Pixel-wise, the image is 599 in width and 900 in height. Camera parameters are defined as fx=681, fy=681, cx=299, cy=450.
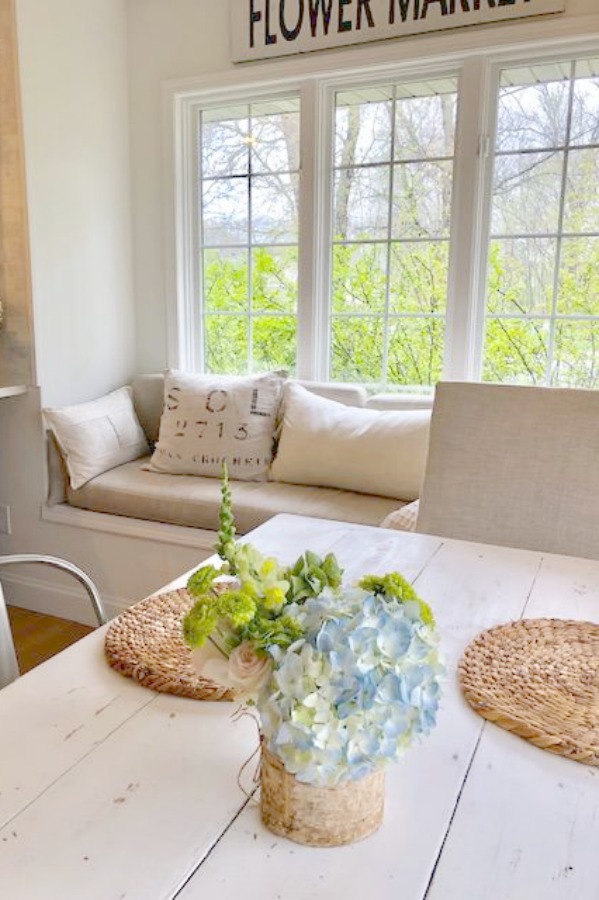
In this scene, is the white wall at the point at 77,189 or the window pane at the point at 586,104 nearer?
the window pane at the point at 586,104

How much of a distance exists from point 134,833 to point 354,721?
240 mm

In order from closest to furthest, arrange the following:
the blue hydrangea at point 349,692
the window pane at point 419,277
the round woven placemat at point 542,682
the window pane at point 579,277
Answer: the blue hydrangea at point 349,692 < the round woven placemat at point 542,682 < the window pane at point 579,277 < the window pane at point 419,277

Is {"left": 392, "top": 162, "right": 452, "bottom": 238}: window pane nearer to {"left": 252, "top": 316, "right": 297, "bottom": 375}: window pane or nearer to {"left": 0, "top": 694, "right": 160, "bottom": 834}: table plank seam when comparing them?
{"left": 252, "top": 316, "right": 297, "bottom": 375}: window pane

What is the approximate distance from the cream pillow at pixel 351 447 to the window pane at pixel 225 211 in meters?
0.85

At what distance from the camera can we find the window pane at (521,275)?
8.13ft

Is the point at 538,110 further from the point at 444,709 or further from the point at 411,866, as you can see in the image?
the point at 411,866

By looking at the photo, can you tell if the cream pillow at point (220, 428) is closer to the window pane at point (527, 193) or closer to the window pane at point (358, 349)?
the window pane at point (358, 349)

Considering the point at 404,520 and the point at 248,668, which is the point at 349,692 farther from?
the point at 404,520

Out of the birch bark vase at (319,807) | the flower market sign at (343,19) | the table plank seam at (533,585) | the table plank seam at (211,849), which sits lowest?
the table plank seam at (533,585)

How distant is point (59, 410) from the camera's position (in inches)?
103

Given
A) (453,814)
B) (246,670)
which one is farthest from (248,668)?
(453,814)

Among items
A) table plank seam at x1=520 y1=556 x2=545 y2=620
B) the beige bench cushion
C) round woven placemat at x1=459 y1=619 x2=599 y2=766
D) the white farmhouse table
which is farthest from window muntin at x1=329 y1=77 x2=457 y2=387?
the white farmhouse table

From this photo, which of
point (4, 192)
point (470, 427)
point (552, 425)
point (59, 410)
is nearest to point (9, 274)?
Answer: point (4, 192)

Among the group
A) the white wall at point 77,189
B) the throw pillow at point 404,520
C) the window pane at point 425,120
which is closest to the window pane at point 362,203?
the window pane at point 425,120
